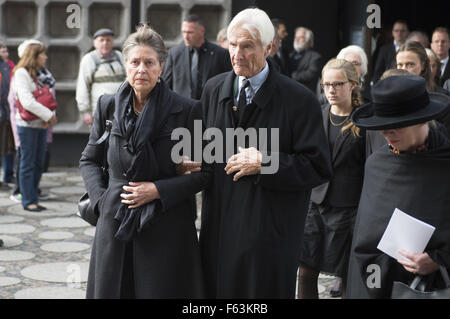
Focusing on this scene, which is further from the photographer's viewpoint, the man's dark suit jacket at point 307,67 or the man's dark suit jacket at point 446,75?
the man's dark suit jacket at point 307,67

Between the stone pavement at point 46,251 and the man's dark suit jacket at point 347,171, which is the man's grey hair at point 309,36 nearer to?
the stone pavement at point 46,251

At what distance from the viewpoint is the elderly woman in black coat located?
332 centimetres

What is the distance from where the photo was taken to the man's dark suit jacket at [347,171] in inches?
179

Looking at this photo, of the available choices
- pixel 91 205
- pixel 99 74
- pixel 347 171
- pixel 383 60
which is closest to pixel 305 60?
pixel 383 60

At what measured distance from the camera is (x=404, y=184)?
310 cm

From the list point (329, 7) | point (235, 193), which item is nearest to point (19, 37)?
point (329, 7)

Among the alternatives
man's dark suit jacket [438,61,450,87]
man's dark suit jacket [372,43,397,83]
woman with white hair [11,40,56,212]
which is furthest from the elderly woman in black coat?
man's dark suit jacket [372,43,397,83]

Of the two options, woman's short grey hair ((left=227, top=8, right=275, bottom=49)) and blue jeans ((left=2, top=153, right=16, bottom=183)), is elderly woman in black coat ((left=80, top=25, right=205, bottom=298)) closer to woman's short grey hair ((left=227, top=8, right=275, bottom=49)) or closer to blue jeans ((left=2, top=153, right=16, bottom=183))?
woman's short grey hair ((left=227, top=8, right=275, bottom=49))

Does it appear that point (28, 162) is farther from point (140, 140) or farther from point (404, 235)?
point (404, 235)

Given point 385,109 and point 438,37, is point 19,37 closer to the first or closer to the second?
point 438,37

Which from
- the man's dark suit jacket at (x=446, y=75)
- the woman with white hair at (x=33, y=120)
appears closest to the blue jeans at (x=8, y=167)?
the woman with white hair at (x=33, y=120)

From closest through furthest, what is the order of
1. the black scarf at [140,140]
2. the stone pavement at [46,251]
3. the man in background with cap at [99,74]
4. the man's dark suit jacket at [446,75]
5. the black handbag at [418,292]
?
the black handbag at [418,292] < the black scarf at [140,140] < the stone pavement at [46,251] < the man's dark suit jacket at [446,75] < the man in background with cap at [99,74]

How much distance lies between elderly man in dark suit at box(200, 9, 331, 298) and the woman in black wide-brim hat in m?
0.32

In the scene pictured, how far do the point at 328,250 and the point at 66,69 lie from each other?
21.7 feet
